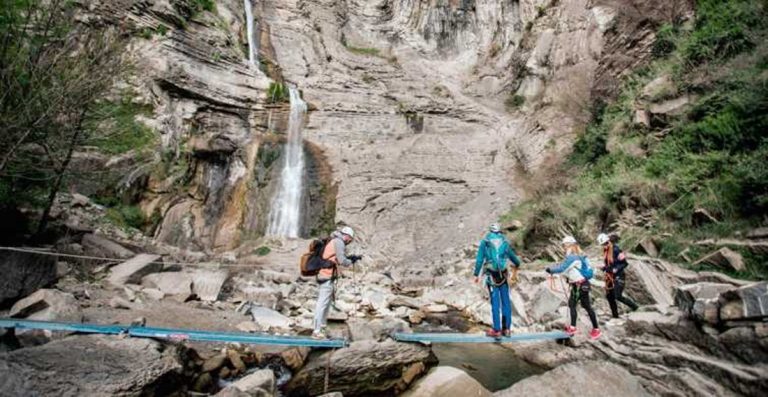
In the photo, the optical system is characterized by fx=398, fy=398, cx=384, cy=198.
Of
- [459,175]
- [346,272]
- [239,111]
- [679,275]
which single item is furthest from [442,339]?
[239,111]

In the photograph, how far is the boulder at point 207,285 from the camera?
1038 cm

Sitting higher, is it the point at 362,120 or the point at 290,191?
the point at 362,120

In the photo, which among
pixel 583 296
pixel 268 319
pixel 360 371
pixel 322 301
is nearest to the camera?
pixel 360 371

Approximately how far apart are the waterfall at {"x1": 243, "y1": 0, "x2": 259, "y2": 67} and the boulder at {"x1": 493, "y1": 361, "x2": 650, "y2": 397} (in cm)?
2699

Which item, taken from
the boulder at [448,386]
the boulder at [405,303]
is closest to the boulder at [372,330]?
the boulder at [448,386]

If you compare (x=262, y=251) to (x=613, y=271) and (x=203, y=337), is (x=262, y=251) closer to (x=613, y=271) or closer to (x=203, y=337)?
(x=203, y=337)

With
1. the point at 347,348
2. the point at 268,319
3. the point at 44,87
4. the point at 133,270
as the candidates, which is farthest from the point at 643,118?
the point at 133,270

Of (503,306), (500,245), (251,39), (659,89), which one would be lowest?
(503,306)

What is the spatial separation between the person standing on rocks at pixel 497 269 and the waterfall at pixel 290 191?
50.7 feet

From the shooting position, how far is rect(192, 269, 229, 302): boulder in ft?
34.0

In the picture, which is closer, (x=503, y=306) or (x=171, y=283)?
(x=503, y=306)

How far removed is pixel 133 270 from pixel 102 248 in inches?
81.5

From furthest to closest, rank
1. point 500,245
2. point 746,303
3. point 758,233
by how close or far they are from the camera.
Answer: point 758,233 < point 500,245 < point 746,303

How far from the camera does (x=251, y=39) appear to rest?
29625 mm
